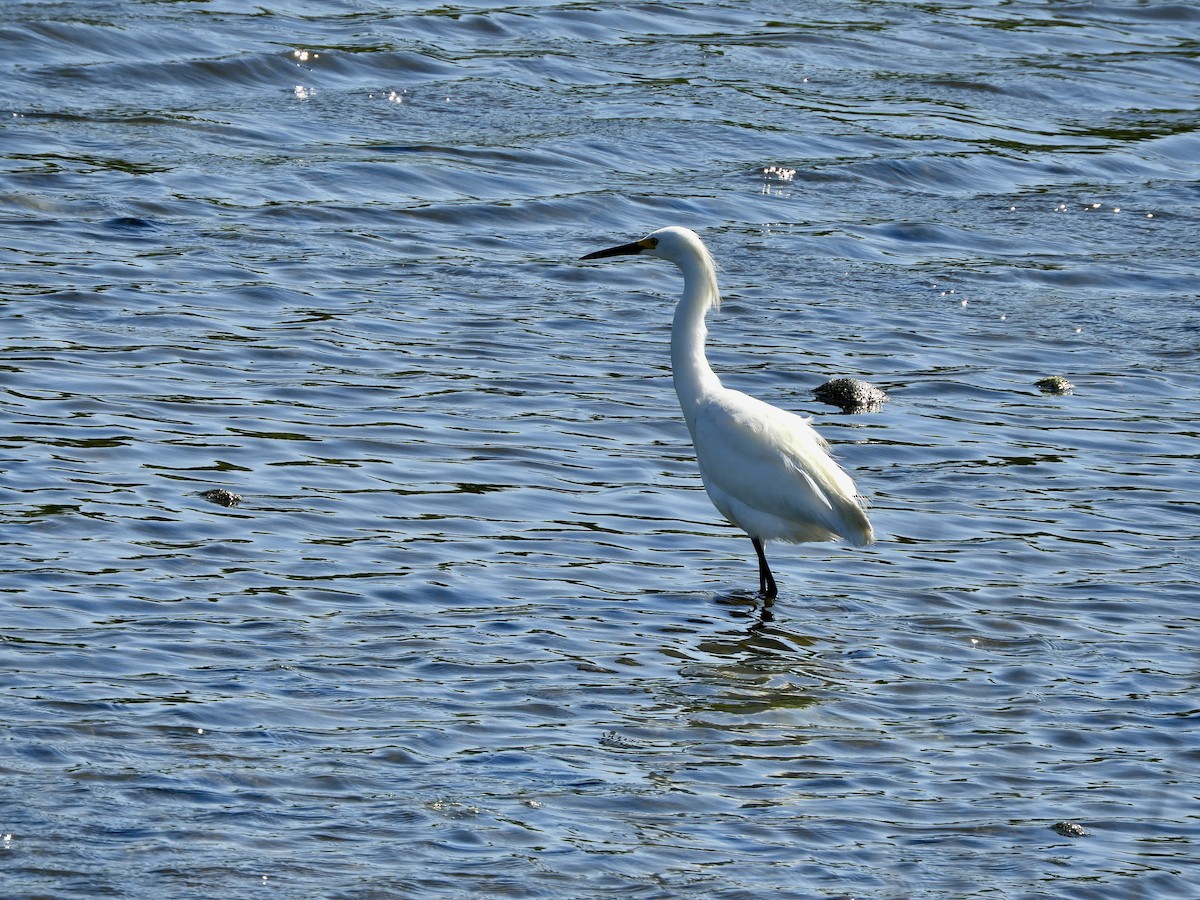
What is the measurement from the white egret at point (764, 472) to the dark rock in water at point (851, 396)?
145cm

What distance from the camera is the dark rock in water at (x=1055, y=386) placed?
10070mm

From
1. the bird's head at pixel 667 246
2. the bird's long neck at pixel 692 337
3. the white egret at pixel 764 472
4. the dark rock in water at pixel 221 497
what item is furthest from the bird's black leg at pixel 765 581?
the dark rock in water at pixel 221 497

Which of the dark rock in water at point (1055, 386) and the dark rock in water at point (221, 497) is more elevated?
the dark rock in water at point (1055, 386)

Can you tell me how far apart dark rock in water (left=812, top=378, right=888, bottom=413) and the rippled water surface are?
0.12 meters

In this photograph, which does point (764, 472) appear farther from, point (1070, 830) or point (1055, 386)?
A: point (1055, 386)

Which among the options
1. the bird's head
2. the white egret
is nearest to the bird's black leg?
the white egret

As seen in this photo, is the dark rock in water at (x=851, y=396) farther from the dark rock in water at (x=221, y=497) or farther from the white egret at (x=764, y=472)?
the dark rock in water at (x=221, y=497)

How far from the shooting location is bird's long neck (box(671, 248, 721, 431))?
8.22 m

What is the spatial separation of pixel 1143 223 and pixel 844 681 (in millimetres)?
8138

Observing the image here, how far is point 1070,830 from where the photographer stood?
209 inches

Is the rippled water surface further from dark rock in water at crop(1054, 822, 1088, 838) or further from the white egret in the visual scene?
the white egret

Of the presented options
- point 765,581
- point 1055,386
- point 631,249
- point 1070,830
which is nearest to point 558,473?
point 631,249

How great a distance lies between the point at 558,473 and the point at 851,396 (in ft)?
6.20

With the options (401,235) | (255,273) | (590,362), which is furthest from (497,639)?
(401,235)
